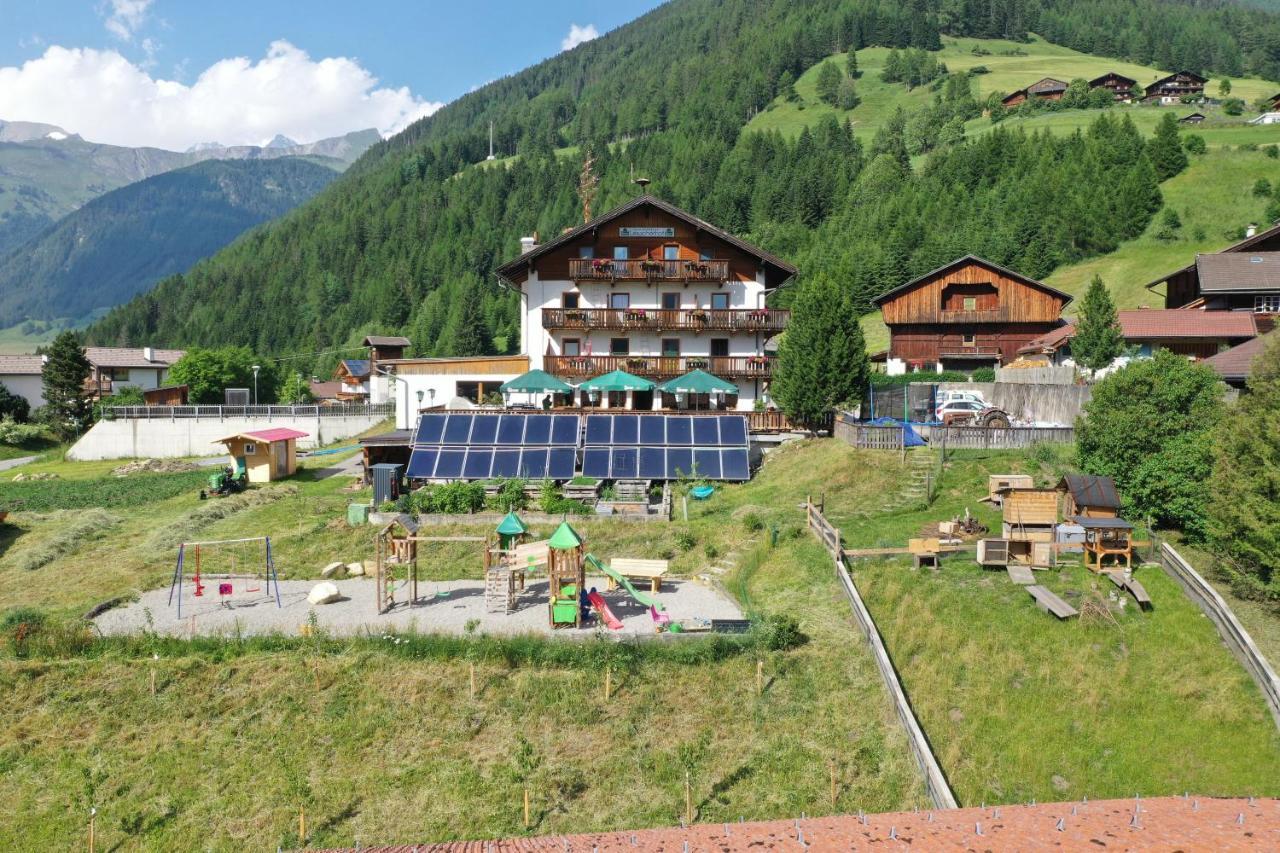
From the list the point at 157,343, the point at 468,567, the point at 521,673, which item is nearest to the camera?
the point at 521,673

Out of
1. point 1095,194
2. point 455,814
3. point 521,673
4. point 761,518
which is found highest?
point 1095,194

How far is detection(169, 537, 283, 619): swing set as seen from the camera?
23.0 metres

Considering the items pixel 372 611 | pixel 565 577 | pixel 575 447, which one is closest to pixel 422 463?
pixel 575 447

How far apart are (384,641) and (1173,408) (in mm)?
22509

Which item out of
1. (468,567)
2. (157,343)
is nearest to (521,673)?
(468,567)

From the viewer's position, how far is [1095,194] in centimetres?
8638

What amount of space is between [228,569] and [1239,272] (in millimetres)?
55173

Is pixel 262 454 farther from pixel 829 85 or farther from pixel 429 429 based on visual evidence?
pixel 829 85

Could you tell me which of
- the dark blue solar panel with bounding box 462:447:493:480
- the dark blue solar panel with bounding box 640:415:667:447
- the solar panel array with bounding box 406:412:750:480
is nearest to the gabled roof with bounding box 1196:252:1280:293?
the solar panel array with bounding box 406:412:750:480

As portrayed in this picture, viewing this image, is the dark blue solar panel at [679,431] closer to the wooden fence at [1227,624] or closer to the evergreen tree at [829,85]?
the wooden fence at [1227,624]

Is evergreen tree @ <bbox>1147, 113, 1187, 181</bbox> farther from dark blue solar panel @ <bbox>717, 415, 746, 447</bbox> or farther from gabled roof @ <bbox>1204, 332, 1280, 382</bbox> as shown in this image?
dark blue solar panel @ <bbox>717, 415, 746, 447</bbox>

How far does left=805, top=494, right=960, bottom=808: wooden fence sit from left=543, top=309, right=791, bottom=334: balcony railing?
20.0 metres

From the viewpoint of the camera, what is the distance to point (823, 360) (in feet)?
115

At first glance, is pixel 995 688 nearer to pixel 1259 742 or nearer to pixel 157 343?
pixel 1259 742
